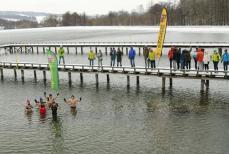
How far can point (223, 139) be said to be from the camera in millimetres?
21656

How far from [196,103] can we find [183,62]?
4.63 m

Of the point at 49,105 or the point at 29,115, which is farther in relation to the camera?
the point at 49,105

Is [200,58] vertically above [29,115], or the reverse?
[200,58]

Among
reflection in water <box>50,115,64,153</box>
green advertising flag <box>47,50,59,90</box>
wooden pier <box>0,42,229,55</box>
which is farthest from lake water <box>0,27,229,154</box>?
wooden pier <box>0,42,229,55</box>

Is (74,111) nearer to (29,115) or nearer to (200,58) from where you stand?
(29,115)

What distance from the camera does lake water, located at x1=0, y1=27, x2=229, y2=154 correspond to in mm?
21359

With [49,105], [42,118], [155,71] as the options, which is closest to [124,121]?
[42,118]

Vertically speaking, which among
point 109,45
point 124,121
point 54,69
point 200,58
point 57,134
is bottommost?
point 57,134

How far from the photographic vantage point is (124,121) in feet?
83.8

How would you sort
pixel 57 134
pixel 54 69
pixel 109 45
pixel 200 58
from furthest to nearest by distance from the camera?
pixel 109 45
pixel 200 58
pixel 54 69
pixel 57 134

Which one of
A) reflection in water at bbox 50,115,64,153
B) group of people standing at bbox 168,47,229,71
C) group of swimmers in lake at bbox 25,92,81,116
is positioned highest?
group of people standing at bbox 168,47,229,71

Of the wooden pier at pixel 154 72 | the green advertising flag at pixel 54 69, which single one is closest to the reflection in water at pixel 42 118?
the green advertising flag at pixel 54 69

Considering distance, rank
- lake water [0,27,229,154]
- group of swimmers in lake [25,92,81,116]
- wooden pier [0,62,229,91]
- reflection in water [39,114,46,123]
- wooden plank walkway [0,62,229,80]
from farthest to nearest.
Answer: wooden pier [0,62,229,91] → wooden plank walkway [0,62,229,80] → group of swimmers in lake [25,92,81,116] → reflection in water [39,114,46,123] → lake water [0,27,229,154]

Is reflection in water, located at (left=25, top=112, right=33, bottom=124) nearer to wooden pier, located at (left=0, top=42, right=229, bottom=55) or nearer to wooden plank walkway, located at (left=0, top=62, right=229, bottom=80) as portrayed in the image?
wooden plank walkway, located at (left=0, top=62, right=229, bottom=80)
